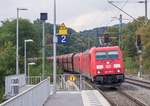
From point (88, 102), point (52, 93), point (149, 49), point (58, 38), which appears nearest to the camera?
point (88, 102)

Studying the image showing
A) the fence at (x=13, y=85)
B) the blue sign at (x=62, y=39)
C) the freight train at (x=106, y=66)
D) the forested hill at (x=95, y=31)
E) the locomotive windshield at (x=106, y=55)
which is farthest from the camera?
the forested hill at (x=95, y=31)

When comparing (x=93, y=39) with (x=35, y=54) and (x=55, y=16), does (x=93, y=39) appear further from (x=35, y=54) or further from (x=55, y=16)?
(x=55, y=16)

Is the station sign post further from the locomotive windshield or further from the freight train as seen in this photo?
the locomotive windshield

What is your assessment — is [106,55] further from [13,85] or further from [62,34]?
[13,85]

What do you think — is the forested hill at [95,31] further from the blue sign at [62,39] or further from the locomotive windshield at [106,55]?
the blue sign at [62,39]

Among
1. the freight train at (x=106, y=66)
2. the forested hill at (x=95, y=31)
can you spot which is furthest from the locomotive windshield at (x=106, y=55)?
the forested hill at (x=95, y=31)

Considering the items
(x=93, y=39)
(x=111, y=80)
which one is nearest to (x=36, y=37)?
(x=93, y=39)

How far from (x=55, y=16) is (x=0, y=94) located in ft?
41.9

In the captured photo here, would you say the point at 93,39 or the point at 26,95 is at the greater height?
the point at 93,39

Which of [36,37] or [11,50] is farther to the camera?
[36,37]

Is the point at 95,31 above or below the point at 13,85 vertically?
above

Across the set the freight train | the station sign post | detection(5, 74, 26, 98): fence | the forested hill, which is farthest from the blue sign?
the forested hill

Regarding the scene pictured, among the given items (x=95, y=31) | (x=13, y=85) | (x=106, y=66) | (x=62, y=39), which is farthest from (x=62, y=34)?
(x=95, y=31)

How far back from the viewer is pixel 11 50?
69750 mm
